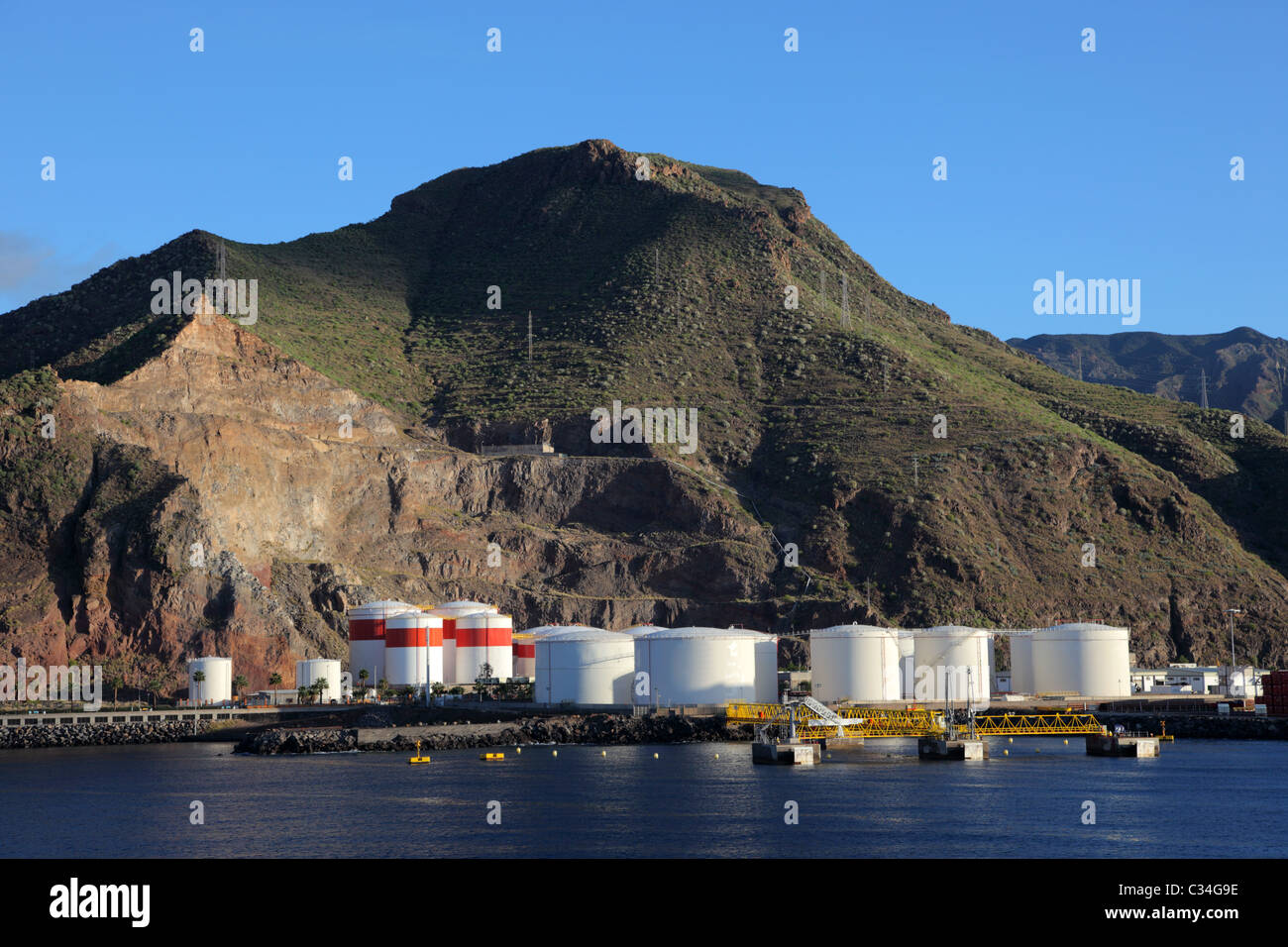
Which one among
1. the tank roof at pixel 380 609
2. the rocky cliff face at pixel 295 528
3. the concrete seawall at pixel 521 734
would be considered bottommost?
the concrete seawall at pixel 521 734

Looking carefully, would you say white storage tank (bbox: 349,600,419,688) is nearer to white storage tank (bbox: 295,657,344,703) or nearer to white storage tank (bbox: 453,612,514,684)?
white storage tank (bbox: 295,657,344,703)

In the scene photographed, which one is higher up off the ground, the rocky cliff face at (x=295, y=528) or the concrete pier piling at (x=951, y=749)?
the rocky cliff face at (x=295, y=528)

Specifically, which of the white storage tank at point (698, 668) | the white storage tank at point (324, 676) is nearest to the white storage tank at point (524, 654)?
the white storage tank at point (324, 676)

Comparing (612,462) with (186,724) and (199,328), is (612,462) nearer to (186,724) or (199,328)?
(199,328)

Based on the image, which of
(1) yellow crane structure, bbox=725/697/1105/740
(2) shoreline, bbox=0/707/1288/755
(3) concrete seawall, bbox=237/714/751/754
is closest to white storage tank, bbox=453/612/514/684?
(2) shoreline, bbox=0/707/1288/755

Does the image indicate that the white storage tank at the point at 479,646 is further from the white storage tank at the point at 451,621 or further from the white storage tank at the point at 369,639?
the white storage tank at the point at 369,639

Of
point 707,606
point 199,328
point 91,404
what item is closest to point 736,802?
point 707,606
